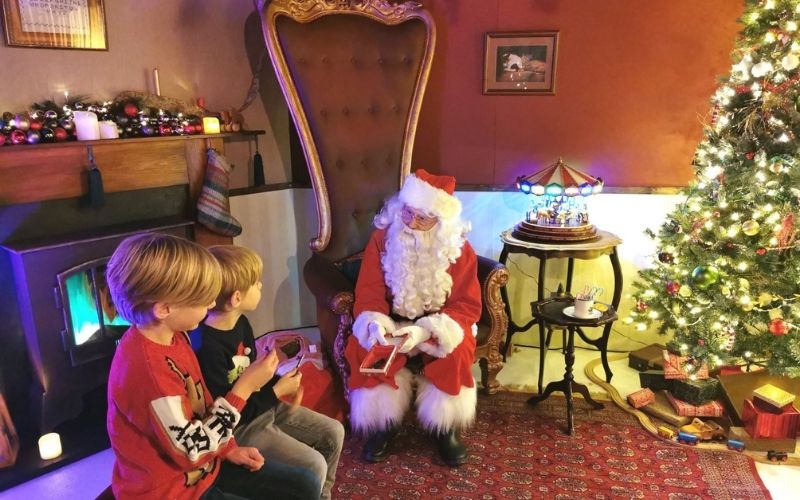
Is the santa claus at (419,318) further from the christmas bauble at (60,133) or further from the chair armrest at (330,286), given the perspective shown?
the christmas bauble at (60,133)

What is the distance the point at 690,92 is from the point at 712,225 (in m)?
0.88

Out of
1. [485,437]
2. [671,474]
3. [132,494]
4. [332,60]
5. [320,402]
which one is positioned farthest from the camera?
[332,60]

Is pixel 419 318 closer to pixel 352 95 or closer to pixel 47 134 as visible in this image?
pixel 352 95

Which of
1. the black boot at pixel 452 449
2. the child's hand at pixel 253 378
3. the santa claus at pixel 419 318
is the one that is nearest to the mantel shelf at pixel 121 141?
the santa claus at pixel 419 318

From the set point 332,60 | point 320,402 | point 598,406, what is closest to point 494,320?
point 598,406

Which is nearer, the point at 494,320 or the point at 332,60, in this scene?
Result: the point at 494,320

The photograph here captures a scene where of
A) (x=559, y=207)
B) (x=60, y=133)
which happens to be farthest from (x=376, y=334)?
(x=60, y=133)

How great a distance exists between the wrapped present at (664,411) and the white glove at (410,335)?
1274mm

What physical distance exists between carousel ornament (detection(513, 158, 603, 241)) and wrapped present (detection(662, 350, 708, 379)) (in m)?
0.72

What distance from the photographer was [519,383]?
3148mm

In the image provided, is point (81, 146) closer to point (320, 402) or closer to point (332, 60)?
point (332, 60)

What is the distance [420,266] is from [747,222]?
1.45 meters

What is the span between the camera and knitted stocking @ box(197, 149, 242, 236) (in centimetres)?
287

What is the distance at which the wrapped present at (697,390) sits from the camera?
2742mm
